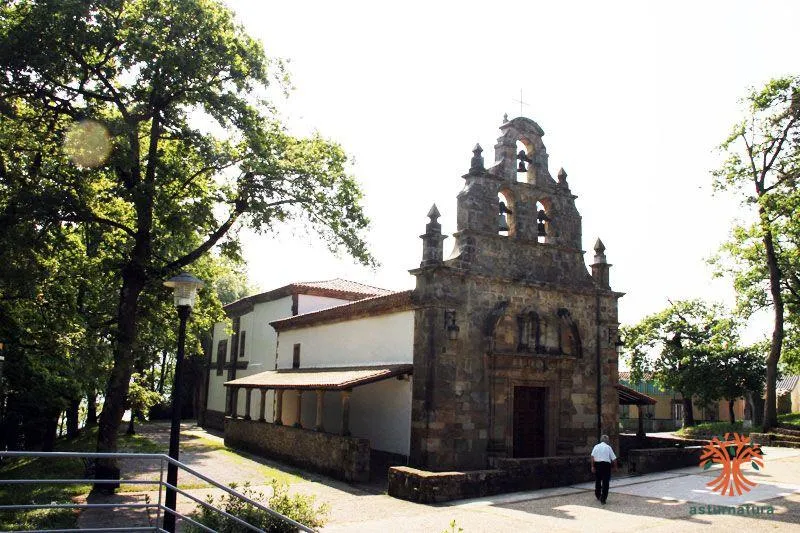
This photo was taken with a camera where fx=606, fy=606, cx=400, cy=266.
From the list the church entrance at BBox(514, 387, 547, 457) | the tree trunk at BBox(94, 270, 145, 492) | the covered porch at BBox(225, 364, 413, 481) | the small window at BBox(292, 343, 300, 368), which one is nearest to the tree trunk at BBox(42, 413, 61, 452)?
the covered porch at BBox(225, 364, 413, 481)

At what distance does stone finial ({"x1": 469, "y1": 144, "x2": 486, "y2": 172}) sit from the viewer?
16.8 meters

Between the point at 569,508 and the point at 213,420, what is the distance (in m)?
26.0

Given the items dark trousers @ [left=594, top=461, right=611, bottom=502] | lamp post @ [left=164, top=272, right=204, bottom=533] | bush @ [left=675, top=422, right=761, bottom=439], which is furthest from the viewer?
bush @ [left=675, top=422, right=761, bottom=439]

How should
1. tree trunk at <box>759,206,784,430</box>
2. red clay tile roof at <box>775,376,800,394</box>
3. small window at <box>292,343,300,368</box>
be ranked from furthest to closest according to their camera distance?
red clay tile roof at <box>775,376,800,394</box>
tree trunk at <box>759,206,784,430</box>
small window at <box>292,343,300,368</box>

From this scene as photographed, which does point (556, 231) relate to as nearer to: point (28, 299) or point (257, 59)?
point (257, 59)

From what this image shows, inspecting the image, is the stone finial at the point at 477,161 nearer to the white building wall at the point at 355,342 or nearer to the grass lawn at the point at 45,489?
the white building wall at the point at 355,342

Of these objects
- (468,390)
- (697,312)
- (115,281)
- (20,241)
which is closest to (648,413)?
(697,312)

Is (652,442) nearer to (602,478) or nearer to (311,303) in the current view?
(602,478)

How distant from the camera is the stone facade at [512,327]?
1552 cm

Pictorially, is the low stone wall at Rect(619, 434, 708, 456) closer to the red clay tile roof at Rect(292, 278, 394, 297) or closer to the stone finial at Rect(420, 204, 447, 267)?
the stone finial at Rect(420, 204, 447, 267)

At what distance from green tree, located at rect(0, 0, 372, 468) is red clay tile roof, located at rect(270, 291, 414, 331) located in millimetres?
2824

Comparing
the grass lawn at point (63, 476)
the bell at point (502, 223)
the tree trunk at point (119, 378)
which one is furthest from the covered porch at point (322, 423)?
the tree trunk at point (119, 378)

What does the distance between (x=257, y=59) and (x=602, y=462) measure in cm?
1150

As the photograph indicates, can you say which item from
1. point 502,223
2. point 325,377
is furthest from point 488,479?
point 325,377
